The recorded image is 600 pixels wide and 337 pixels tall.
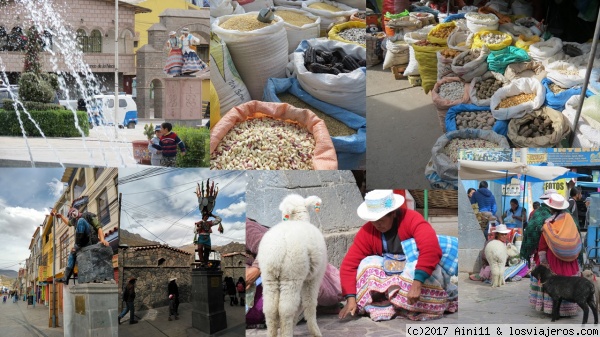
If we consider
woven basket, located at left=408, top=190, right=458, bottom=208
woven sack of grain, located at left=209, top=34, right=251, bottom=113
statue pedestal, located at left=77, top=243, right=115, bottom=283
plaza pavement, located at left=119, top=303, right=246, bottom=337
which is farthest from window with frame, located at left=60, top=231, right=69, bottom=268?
woven basket, located at left=408, top=190, right=458, bottom=208

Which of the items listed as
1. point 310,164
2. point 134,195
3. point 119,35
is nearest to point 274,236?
point 134,195

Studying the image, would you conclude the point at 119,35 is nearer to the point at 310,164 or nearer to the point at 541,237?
the point at 310,164

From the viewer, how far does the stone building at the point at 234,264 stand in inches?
204

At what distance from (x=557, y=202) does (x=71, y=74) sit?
401 cm

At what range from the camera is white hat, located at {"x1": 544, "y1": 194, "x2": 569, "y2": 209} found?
18.2ft

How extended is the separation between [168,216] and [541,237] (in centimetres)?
274

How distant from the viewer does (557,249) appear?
18.1ft

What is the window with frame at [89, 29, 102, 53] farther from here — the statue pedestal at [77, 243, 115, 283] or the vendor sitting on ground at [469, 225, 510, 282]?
the vendor sitting on ground at [469, 225, 510, 282]

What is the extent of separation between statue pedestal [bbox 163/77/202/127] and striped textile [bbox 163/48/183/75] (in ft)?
0.19

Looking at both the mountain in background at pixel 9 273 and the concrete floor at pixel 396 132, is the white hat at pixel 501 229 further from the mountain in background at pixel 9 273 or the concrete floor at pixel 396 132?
the mountain in background at pixel 9 273

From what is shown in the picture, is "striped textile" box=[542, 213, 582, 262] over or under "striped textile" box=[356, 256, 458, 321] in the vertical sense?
over

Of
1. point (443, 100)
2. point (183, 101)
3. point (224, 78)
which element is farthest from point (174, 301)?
point (443, 100)

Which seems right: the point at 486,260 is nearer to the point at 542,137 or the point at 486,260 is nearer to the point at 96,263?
the point at 542,137

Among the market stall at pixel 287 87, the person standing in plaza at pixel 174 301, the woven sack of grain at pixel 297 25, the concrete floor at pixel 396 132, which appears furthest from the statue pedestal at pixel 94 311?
the woven sack of grain at pixel 297 25
